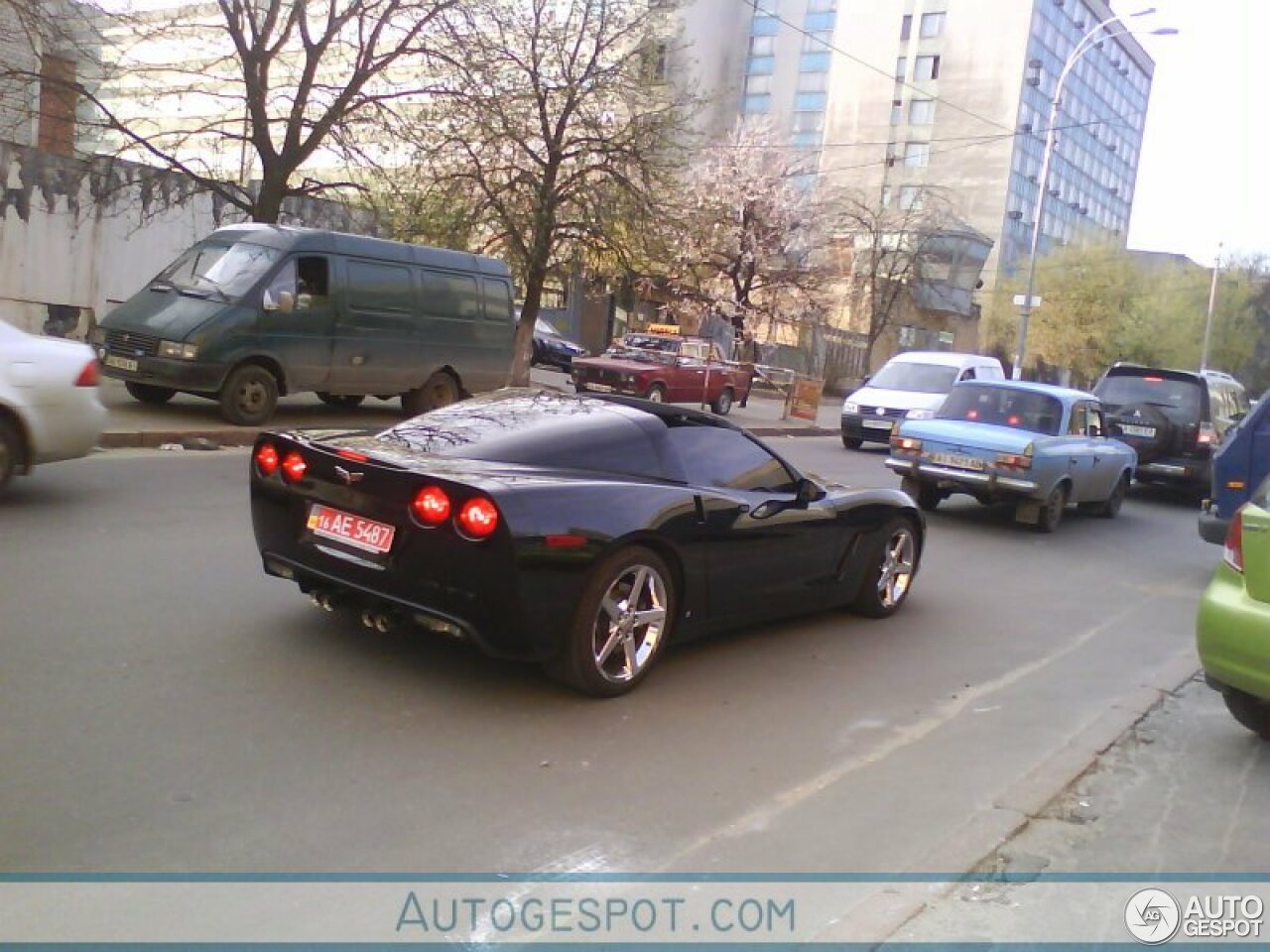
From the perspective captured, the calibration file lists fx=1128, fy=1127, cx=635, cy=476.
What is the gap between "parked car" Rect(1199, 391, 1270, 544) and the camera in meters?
9.57

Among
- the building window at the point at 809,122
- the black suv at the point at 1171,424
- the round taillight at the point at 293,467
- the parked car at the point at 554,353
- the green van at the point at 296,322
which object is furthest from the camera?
the building window at the point at 809,122

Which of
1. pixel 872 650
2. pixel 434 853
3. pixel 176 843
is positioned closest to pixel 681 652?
pixel 872 650

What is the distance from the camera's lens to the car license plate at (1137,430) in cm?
1534

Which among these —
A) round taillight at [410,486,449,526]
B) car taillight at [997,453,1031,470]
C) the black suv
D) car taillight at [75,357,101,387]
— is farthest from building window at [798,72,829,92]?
round taillight at [410,486,449,526]

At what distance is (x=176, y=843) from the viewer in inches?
138

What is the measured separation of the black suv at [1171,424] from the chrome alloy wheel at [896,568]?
8.68 meters

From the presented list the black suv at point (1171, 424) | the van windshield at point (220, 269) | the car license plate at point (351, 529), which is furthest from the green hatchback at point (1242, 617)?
the van windshield at point (220, 269)

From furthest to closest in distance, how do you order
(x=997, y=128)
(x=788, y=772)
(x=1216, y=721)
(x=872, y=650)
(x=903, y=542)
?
1. (x=997, y=128)
2. (x=903, y=542)
3. (x=872, y=650)
4. (x=1216, y=721)
5. (x=788, y=772)

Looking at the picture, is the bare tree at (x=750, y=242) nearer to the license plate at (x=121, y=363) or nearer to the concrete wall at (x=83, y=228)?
the concrete wall at (x=83, y=228)

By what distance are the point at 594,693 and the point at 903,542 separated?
122 inches

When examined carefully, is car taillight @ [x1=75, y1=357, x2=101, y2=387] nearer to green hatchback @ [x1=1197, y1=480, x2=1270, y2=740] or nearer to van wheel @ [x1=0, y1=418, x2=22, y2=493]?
van wheel @ [x1=0, y1=418, x2=22, y2=493]

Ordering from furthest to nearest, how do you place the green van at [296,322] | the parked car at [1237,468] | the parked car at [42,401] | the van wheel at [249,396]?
the van wheel at [249,396], the green van at [296,322], the parked car at [1237,468], the parked car at [42,401]

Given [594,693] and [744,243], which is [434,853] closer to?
[594,693]

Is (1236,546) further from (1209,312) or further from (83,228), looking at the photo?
(1209,312)
